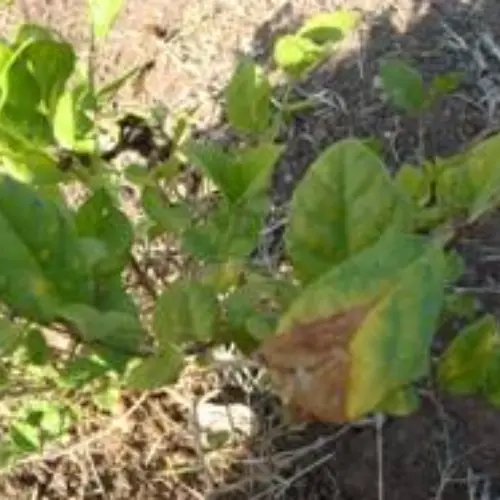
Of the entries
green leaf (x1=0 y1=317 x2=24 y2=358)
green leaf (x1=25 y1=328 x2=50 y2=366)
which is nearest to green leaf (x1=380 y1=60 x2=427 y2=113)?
green leaf (x1=25 y1=328 x2=50 y2=366)

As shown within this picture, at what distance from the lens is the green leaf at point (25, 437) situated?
161 centimetres

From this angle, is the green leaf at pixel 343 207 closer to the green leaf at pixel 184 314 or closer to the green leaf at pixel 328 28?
the green leaf at pixel 184 314

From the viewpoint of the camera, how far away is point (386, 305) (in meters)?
0.68

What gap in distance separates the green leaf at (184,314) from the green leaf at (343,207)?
131 mm

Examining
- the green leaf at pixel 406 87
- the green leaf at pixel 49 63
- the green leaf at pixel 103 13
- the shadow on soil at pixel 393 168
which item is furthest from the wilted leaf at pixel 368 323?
the shadow on soil at pixel 393 168

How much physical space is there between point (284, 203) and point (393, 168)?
0.53ft

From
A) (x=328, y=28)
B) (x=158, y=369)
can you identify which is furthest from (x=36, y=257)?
(x=328, y=28)

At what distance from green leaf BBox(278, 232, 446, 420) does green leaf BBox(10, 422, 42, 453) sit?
951 millimetres

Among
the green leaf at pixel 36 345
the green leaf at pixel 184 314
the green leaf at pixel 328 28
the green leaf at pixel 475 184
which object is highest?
the green leaf at pixel 328 28

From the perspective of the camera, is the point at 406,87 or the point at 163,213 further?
the point at 406,87

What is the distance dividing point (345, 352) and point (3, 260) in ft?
0.73

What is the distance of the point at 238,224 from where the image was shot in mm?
1042

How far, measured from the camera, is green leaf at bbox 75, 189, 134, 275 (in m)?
0.95

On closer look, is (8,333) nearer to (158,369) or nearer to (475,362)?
(158,369)
